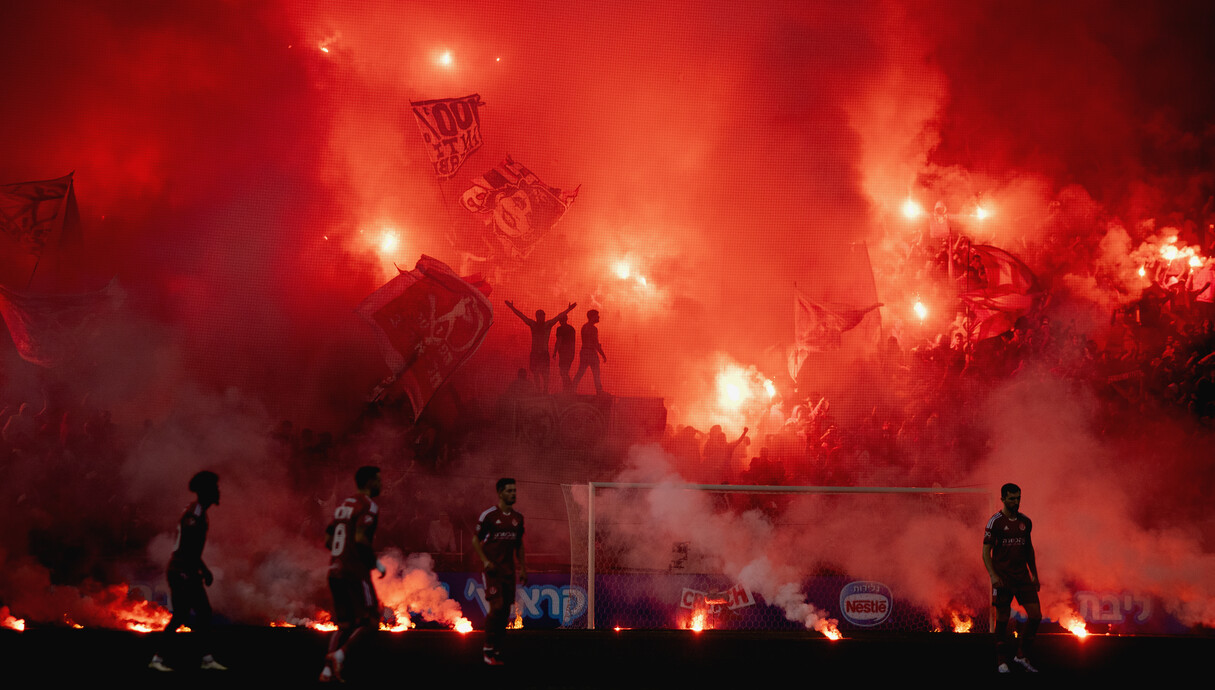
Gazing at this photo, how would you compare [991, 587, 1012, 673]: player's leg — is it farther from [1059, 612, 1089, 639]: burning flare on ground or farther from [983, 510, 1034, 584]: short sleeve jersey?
[1059, 612, 1089, 639]: burning flare on ground

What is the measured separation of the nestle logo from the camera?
9234 millimetres

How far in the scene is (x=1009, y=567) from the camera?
6.46 metres

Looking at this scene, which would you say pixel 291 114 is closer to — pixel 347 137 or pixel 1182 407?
pixel 347 137

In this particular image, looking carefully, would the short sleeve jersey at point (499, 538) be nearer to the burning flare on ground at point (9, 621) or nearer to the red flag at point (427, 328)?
the burning flare on ground at point (9, 621)

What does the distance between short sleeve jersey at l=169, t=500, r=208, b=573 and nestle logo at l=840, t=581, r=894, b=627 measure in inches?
274

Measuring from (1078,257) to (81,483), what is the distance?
59.4ft

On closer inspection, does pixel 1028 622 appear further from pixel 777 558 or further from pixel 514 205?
pixel 514 205

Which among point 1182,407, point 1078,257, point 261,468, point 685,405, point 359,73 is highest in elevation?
point 359,73

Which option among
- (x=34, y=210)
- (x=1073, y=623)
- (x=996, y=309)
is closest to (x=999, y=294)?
(x=996, y=309)

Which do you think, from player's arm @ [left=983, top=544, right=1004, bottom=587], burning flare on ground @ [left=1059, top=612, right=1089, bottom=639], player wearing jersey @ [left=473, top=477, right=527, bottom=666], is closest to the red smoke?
burning flare on ground @ [left=1059, top=612, right=1089, bottom=639]

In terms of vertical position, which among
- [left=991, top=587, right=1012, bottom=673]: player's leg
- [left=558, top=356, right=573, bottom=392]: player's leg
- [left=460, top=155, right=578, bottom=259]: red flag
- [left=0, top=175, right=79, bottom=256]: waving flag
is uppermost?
[left=460, top=155, right=578, bottom=259]: red flag

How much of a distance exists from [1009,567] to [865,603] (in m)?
3.08

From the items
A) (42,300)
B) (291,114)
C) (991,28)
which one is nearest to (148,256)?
(42,300)

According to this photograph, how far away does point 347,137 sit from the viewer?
1712cm
